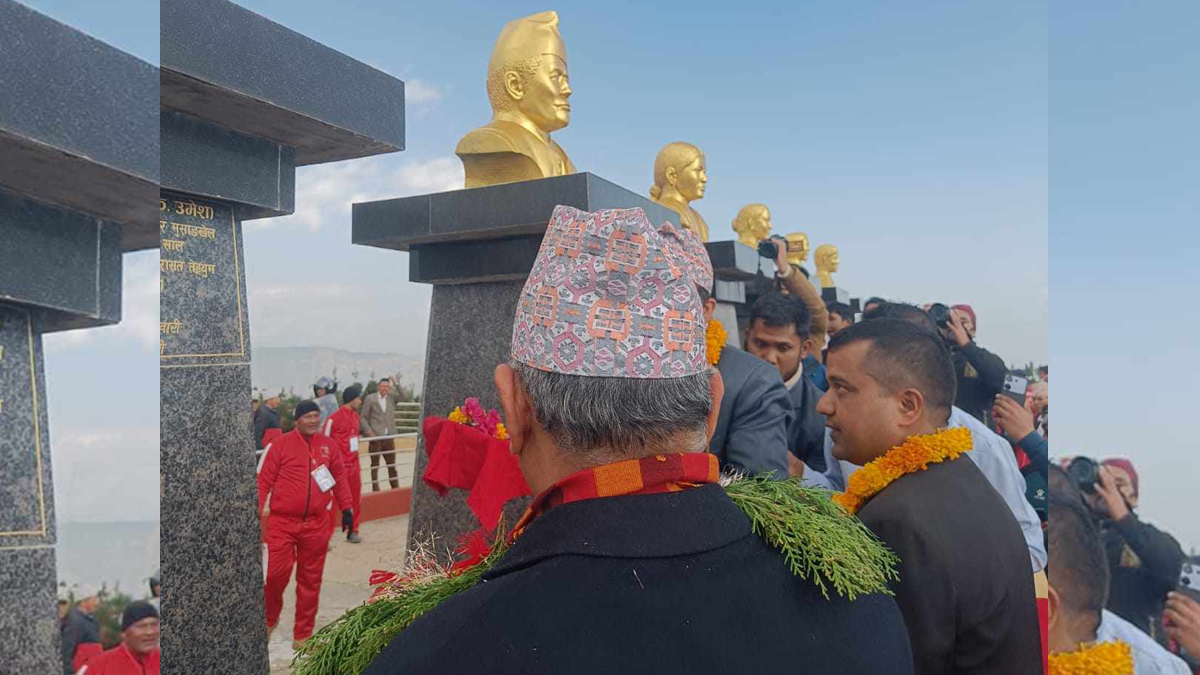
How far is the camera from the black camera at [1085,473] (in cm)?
189

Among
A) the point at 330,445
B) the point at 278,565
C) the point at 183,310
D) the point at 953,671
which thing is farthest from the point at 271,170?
the point at 953,671

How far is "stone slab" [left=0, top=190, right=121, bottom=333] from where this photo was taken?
1110 millimetres

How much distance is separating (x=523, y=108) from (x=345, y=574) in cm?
399

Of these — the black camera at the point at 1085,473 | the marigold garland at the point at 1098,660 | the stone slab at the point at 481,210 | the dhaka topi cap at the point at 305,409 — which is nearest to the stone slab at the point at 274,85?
the stone slab at the point at 481,210

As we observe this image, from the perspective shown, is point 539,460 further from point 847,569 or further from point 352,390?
point 352,390

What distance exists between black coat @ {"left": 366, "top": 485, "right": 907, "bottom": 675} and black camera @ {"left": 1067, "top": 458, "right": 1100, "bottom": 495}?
1.23 meters

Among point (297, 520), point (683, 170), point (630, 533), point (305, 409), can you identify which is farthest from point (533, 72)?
point (630, 533)

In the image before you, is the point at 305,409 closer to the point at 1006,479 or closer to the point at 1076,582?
the point at 1006,479

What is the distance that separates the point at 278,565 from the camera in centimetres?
467

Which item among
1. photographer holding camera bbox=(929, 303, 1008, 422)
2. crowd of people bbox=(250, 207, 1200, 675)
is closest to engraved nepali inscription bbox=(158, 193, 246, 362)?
crowd of people bbox=(250, 207, 1200, 675)

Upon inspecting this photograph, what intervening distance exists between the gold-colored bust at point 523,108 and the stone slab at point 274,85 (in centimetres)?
46

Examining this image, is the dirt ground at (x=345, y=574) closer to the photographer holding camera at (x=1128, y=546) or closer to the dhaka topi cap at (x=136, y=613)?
the dhaka topi cap at (x=136, y=613)

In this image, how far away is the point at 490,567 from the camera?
3.32ft

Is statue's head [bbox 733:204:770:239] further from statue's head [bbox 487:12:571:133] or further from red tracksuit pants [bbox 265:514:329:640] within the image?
red tracksuit pants [bbox 265:514:329:640]
